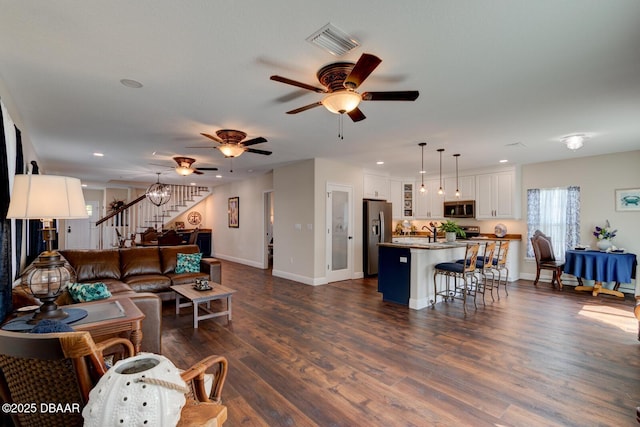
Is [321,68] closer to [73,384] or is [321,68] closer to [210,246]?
[73,384]

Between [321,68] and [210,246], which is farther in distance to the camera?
[210,246]

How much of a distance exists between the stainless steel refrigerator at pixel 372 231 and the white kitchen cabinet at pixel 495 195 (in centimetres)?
237

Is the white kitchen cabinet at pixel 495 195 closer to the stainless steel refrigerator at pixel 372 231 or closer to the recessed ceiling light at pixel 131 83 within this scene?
the stainless steel refrigerator at pixel 372 231

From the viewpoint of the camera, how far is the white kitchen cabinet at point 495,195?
22.2 ft

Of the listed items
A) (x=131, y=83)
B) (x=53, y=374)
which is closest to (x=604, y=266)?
(x=53, y=374)

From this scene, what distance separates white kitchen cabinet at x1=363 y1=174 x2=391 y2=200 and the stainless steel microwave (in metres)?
1.58

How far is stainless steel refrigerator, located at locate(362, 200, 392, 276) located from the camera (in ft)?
23.0

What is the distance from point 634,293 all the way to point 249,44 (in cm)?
740

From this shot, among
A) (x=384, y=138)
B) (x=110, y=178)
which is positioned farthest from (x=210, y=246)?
(x=384, y=138)

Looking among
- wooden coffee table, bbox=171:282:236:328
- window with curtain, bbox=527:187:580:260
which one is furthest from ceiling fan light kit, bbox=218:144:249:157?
window with curtain, bbox=527:187:580:260

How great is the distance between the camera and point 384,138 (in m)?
4.63

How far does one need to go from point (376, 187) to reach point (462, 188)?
7.05 ft

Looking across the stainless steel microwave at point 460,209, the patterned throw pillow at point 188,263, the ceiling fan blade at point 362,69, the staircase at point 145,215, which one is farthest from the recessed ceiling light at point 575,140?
the staircase at point 145,215

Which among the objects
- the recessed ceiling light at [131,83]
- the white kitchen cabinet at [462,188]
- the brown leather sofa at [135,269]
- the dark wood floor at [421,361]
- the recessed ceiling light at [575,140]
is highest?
the recessed ceiling light at [131,83]
